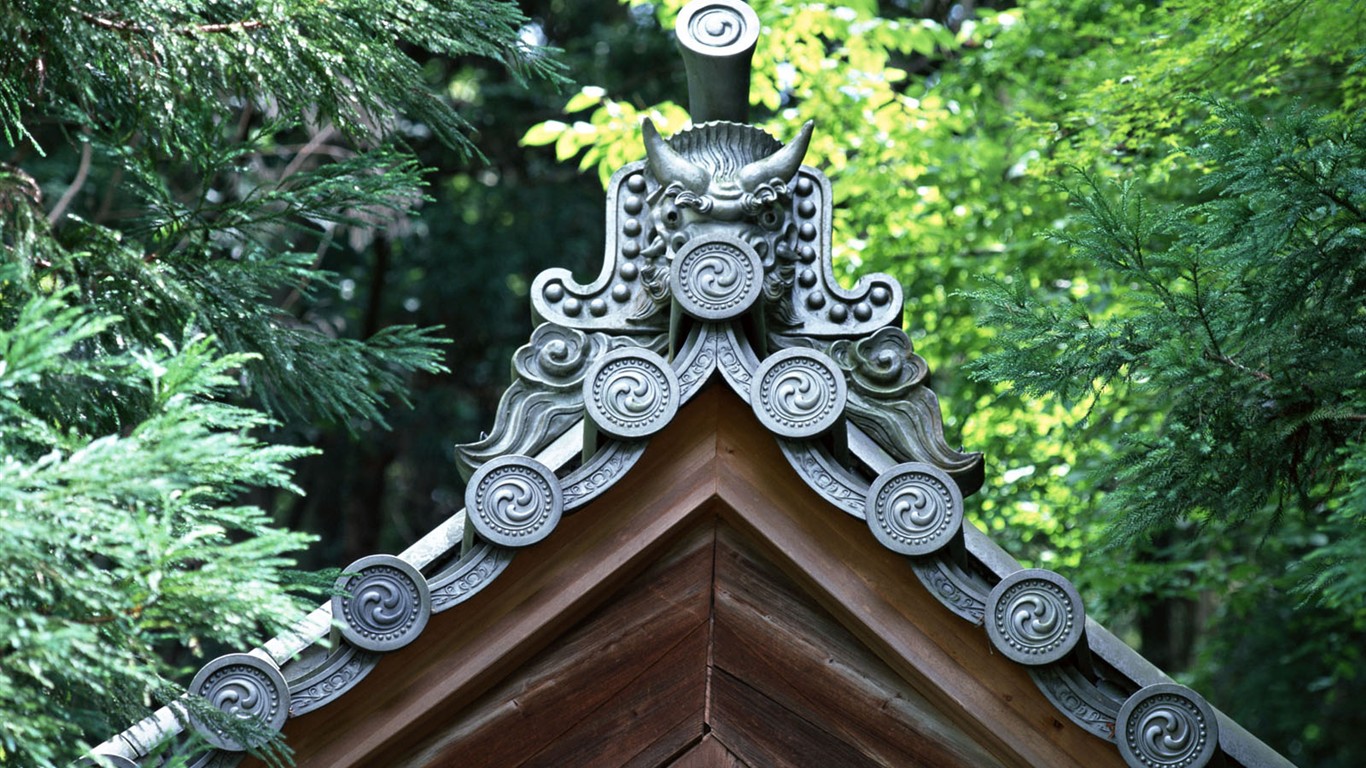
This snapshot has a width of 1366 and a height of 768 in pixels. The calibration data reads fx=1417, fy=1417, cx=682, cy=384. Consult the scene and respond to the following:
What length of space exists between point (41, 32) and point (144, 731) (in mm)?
1667

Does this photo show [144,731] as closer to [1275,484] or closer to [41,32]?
[41,32]

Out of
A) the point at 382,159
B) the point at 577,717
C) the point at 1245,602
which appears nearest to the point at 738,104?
the point at 382,159

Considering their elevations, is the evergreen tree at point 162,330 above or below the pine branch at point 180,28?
below

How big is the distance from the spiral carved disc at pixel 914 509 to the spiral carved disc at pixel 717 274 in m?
0.44

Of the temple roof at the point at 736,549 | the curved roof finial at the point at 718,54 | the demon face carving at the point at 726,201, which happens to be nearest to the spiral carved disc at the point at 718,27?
the curved roof finial at the point at 718,54

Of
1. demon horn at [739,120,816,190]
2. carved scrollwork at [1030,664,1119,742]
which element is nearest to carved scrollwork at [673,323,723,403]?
demon horn at [739,120,816,190]

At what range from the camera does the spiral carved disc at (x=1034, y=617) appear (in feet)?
8.52

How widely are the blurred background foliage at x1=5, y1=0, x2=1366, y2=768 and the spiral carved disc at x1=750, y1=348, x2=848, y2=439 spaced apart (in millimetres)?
A: 721

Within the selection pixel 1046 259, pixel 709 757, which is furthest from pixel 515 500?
pixel 1046 259

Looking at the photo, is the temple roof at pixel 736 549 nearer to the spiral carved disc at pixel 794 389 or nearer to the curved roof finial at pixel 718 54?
the spiral carved disc at pixel 794 389

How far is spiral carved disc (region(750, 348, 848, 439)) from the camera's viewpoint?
8.82 ft

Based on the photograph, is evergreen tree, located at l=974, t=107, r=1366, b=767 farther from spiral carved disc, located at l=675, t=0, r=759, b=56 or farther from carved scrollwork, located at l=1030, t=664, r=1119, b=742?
spiral carved disc, located at l=675, t=0, r=759, b=56

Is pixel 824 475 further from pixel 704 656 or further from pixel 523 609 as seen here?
pixel 523 609

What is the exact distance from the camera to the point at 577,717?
2.85 m
